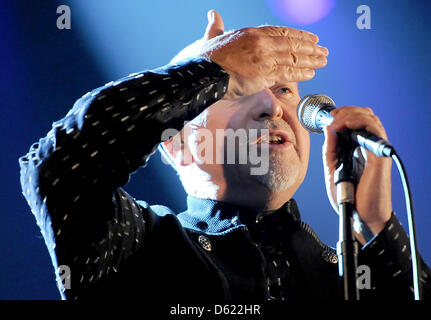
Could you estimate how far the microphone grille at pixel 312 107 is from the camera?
1394mm

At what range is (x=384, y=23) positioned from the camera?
2453 mm

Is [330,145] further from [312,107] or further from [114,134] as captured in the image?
[114,134]

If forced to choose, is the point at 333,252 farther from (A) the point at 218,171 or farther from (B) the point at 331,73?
(B) the point at 331,73

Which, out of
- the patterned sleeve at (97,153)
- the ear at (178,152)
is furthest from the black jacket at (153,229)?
the ear at (178,152)

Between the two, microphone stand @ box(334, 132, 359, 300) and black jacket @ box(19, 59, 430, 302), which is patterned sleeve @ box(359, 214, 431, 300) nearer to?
black jacket @ box(19, 59, 430, 302)

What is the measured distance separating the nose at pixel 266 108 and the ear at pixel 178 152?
25cm

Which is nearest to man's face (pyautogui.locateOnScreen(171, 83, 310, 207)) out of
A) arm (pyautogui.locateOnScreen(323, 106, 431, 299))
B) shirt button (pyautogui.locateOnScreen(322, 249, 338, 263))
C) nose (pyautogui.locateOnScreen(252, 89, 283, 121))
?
nose (pyautogui.locateOnScreen(252, 89, 283, 121))

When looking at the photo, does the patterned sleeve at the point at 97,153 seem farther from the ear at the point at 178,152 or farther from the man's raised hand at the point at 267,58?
the ear at the point at 178,152

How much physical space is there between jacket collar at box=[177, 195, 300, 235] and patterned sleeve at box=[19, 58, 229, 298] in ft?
1.27

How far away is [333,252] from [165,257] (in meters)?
0.46

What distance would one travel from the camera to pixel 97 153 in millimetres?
1303

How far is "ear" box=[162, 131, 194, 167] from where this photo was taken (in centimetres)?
195
